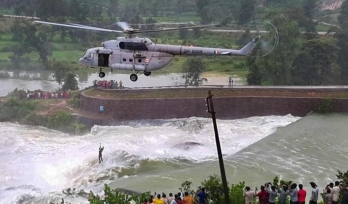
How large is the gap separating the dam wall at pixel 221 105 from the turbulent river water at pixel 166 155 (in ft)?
2.12

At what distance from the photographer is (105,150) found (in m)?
26.8

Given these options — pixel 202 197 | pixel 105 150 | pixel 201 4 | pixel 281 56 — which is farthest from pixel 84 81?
pixel 202 197

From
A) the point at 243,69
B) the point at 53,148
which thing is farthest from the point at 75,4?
the point at 53,148

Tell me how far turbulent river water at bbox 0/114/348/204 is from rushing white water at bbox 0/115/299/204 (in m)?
0.04

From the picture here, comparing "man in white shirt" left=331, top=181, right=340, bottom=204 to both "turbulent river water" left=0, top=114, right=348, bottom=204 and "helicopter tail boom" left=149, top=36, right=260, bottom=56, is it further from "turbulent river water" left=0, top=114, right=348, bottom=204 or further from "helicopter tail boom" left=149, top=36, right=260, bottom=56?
"helicopter tail boom" left=149, top=36, right=260, bottom=56

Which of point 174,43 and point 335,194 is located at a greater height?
point 174,43

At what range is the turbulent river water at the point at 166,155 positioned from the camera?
20.9 m

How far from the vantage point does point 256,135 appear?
96.1 ft

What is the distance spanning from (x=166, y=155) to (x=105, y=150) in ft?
9.39

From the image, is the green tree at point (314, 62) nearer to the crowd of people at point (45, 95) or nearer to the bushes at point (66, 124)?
the crowd of people at point (45, 95)

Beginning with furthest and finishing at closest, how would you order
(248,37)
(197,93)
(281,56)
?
(248,37) < (281,56) < (197,93)

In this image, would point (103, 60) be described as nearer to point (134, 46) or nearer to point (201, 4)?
point (134, 46)

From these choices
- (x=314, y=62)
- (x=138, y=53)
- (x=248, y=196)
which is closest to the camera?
(x=248, y=196)

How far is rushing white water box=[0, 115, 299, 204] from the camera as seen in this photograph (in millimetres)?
22453
